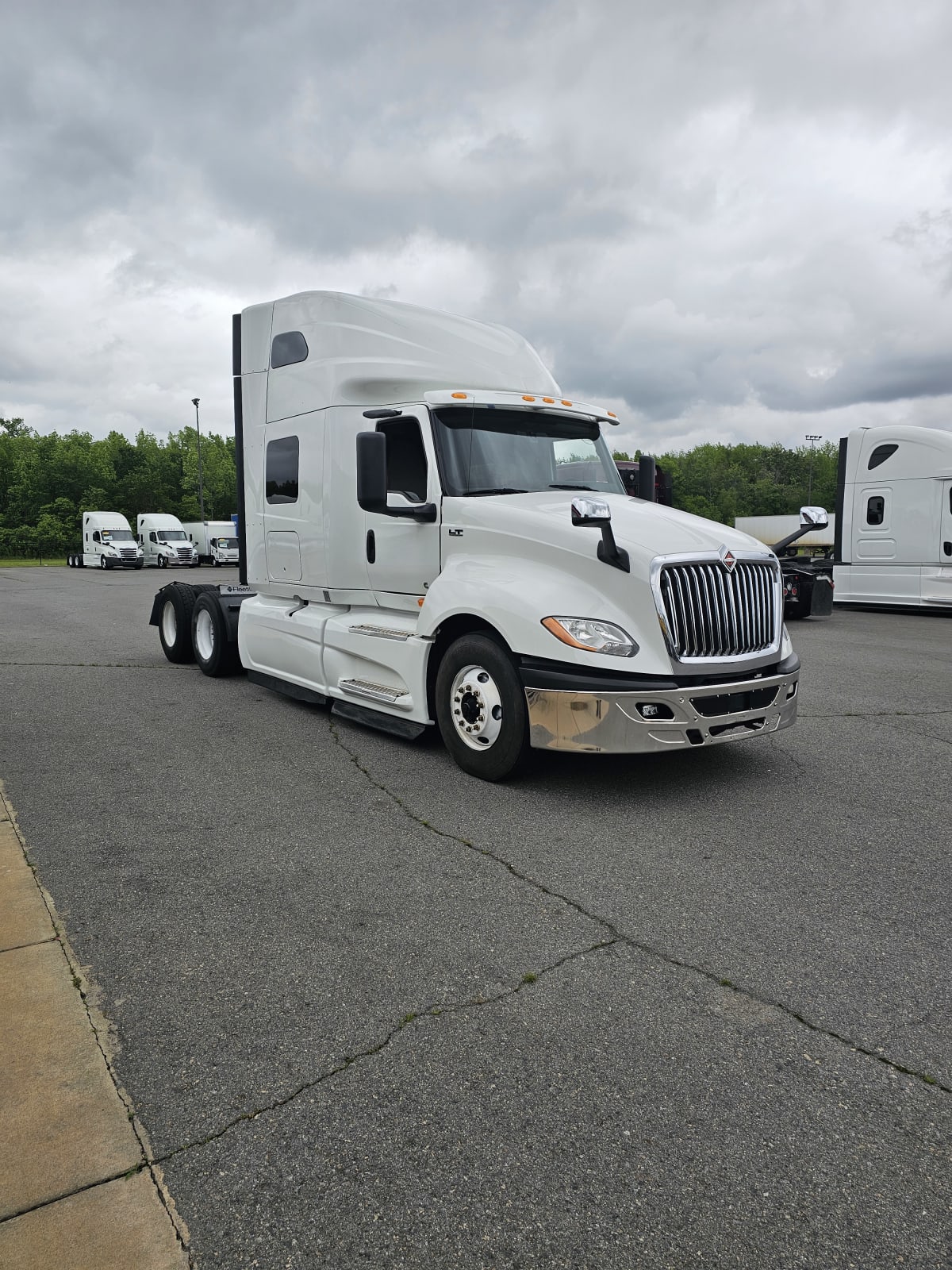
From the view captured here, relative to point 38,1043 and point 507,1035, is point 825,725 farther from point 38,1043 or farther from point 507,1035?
point 38,1043

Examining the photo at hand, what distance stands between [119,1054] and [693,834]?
306 centimetres

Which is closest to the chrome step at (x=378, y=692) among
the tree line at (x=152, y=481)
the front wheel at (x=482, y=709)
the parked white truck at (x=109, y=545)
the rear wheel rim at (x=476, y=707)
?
the front wheel at (x=482, y=709)

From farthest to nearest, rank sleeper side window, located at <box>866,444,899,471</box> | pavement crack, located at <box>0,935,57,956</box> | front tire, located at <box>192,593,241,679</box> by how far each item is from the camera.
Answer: sleeper side window, located at <box>866,444,899,471</box>, front tire, located at <box>192,593,241,679</box>, pavement crack, located at <box>0,935,57,956</box>

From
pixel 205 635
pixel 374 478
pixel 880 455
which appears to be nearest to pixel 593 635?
pixel 374 478

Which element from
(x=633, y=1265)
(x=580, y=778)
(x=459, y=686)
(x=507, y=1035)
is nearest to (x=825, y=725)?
(x=580, y=778)

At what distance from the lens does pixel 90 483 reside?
8125 centimetres

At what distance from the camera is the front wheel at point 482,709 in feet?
18.1

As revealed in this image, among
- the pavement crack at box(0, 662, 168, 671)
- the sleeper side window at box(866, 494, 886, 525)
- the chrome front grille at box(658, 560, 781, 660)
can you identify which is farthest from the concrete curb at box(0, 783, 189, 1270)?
the sleeper side window at box(866, 494, 886, 525)

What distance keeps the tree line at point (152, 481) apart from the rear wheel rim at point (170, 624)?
166 ft

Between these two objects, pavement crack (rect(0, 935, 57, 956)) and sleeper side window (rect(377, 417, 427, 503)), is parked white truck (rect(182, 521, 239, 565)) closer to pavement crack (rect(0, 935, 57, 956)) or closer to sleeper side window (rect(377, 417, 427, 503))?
sleeper side window (rect(377, 417, 427, 503))

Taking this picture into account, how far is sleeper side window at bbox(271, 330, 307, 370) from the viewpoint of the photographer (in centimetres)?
795

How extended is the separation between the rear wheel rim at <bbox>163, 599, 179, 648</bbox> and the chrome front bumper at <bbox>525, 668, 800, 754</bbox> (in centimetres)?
647

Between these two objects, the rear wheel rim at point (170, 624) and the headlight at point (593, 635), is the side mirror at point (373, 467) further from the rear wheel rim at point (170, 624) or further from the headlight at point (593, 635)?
the rear wheel rim at point (170, 624)

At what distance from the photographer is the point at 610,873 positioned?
429 centimetres
